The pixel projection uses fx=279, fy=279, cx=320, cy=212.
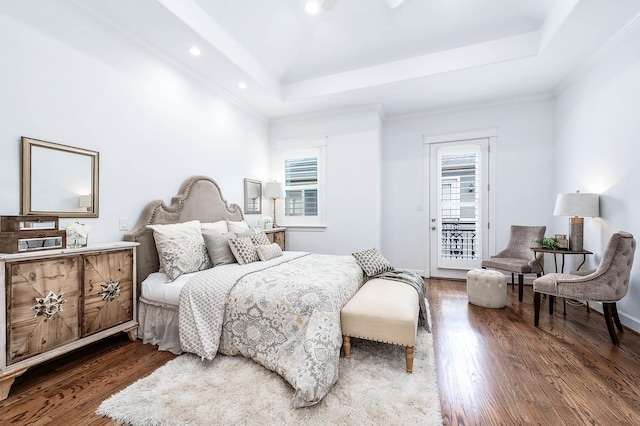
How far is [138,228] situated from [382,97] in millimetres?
3651

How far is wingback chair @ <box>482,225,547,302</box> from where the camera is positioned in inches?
140

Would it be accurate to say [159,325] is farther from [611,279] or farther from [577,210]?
[577,210]

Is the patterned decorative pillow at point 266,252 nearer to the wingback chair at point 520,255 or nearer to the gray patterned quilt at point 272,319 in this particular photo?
the gray patterned quilt at point 272,319

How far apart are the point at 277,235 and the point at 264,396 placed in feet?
10.3

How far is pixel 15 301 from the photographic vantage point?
5.65ft

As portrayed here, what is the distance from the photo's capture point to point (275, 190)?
4.75m

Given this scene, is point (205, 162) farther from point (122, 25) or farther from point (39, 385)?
point (39, 385)

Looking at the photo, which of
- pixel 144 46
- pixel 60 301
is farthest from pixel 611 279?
pixel 144 46

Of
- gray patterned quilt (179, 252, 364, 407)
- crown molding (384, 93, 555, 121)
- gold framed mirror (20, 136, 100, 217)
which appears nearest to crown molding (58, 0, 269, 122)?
gold framed mirror (20, 136, 100, 217)

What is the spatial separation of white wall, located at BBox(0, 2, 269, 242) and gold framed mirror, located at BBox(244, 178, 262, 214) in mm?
596

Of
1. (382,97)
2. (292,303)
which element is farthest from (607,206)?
(292,303)

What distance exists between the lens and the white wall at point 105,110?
6.66 feet

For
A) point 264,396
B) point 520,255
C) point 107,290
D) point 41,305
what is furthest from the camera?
point 520,255

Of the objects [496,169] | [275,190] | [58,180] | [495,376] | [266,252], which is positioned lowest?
[495,376]
